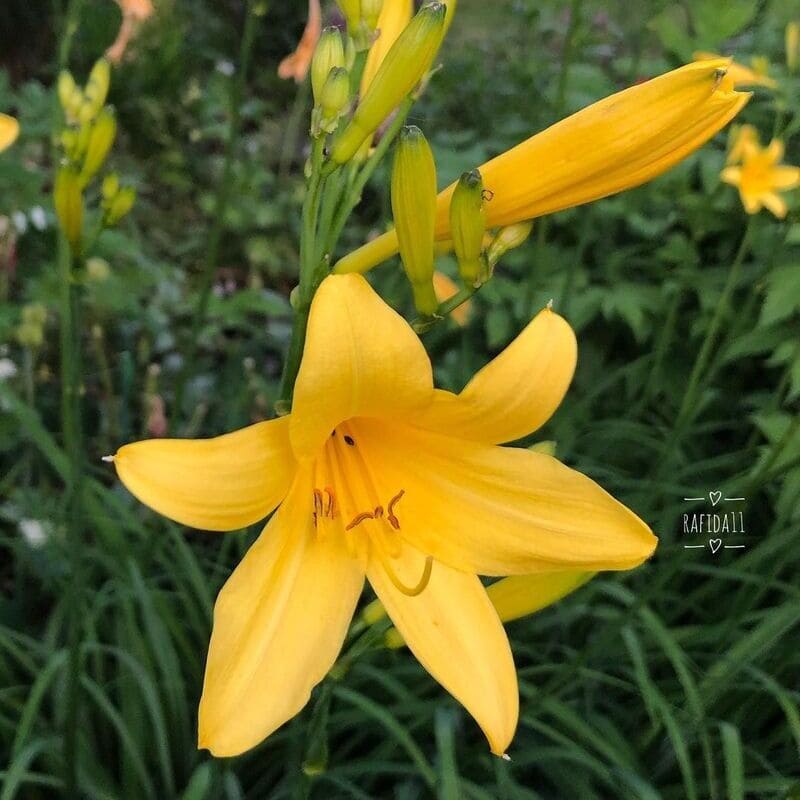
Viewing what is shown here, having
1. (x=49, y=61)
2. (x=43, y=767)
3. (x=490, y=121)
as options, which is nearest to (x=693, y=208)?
(x=490, y=121)

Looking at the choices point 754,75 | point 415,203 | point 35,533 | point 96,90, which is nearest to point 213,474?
point 415,203

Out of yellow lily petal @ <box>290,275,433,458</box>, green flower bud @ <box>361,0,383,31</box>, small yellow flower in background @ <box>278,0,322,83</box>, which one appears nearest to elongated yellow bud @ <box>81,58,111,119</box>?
small yellow flower in background @ <box>278,0,322,83</box>

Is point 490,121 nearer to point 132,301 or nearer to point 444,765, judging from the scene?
point 132,301

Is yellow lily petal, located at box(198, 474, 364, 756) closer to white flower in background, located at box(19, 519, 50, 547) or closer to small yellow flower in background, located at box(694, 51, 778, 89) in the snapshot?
white flower in background, located at box(19, 519, 50, 547)

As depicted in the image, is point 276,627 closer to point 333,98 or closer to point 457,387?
point 333,98

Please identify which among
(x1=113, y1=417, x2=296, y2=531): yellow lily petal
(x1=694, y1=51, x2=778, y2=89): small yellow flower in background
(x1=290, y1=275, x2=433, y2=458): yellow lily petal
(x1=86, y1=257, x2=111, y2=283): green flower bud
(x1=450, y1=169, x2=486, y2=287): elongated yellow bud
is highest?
(x1=694, y1=51, x2=778, y2=89): small yellow flower in background

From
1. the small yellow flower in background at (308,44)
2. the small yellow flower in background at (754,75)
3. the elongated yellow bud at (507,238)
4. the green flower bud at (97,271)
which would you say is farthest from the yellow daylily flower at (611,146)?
the green flower bud at (97,271)

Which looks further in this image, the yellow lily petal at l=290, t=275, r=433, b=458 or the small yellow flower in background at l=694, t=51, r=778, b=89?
the small yellow flower in background at l=694, t=51, r=778, b=89

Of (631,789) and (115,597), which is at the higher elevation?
(115,597)
